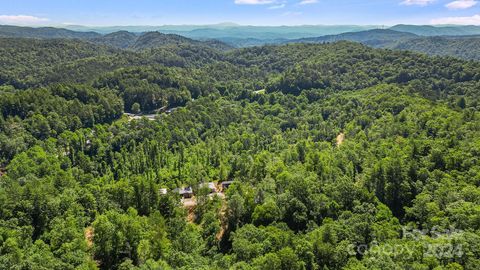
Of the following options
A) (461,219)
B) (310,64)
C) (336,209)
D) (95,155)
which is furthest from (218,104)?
(461,219)

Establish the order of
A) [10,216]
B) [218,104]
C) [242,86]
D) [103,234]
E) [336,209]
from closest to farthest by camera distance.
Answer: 1. [103,234]
2. [10,216]
3. [336,209]
4. [218,104]
5. [242,86]

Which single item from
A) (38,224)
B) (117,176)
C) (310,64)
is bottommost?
(117,176)

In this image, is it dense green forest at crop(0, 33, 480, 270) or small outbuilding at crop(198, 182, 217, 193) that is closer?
dense green forest at crop(0, 33, 480, 270)

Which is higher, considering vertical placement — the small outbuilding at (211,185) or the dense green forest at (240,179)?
the dense green forest at (240,179)

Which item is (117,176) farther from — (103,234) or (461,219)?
(461,219)

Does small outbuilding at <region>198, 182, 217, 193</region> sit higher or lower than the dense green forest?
lower

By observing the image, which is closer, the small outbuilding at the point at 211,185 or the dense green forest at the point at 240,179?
the dense green forest at the point at 240,179

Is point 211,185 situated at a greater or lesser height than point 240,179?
lesser

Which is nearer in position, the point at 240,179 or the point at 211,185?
the point at 240,179
